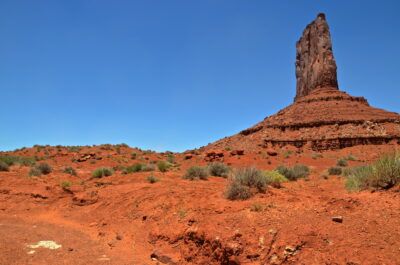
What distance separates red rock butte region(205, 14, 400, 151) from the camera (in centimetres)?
3850

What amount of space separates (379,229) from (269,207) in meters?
2.32

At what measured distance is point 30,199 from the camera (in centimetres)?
1120

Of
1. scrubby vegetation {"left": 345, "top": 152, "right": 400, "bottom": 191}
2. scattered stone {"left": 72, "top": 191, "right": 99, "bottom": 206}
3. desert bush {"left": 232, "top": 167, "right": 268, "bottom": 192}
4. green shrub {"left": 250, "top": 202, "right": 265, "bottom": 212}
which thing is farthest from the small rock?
scattered stone {"left": 72, "top": 191, "right": 99, "bottom": 206}

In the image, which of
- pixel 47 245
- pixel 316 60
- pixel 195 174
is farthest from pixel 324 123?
A: pixel 47 245

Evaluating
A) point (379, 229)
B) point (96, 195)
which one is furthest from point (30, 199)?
point (379, 229)

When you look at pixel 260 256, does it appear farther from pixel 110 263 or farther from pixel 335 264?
pixel 110 263

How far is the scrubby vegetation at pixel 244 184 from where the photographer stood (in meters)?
7.35

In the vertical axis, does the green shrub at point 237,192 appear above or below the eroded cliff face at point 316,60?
below

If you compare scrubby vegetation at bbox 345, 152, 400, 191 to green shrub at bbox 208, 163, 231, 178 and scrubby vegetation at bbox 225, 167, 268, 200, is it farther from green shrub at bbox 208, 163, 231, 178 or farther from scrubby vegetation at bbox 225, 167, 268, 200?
Answer: green shrub at bbox 208, 163, 231, 178

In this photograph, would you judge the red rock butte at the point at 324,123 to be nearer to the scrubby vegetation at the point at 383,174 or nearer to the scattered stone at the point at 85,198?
the scattered stone at the point at 85,198

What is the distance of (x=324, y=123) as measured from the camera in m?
42.9

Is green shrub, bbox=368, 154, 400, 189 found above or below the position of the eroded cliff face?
below

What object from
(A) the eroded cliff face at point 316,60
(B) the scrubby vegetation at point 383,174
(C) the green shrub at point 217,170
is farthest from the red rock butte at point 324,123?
(B) the scrubby vegetation at point 383,174

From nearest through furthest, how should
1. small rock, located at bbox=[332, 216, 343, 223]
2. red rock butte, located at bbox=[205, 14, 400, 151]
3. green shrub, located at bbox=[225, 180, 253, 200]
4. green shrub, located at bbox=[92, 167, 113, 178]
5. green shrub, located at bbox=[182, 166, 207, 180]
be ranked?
small rock, located at bbox=[332, 216, 343, 223]
green shrub, located at bbox=[225, 180, 253, 200]
green shrub, located at bbox=[182, 166, 207, 180]
green shrub, located at bbox=[92, 167, 113, 178]
red rock butte, located at bbox=[205, 14, 400, 151]
